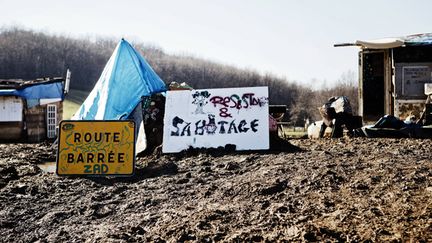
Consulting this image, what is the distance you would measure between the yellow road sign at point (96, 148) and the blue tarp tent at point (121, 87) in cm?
358

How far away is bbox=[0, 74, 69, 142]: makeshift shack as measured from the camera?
20.6 m

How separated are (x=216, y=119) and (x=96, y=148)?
2.56m

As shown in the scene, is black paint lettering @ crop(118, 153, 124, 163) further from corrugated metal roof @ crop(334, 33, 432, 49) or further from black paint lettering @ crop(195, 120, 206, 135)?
corrugated metal roof @ crop(334, 33, 432, 49)

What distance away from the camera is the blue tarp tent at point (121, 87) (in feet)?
39.3

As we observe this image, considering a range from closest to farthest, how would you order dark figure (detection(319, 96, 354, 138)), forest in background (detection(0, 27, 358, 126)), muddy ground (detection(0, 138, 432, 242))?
1. muddy ground (detection(0, 138, 432, 242))
2. dark figure (detection(319, 96, 354, 138))
3. forest in background (detection(0, 27, 358, 126))

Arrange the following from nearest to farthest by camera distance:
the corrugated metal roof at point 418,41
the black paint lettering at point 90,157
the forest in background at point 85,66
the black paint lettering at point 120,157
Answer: the black paint lettering at point 120,157 → the black paint lettering at point 90,157 → the corrugated metal roof at point 418,41 → the forest in background at point 85,66

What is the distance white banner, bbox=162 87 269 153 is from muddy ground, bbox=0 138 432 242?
1.00m

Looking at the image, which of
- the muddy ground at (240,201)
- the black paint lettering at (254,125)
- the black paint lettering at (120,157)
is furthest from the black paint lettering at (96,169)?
the black paint lettering at (254,125)

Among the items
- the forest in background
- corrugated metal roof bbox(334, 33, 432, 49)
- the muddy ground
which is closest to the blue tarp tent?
the muddy ground

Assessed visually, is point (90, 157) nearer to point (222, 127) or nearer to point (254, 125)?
point (222, 127)

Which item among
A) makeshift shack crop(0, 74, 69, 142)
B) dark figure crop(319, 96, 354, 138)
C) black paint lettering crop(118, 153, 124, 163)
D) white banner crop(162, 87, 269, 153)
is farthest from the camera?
makeshift shack crop(0, 74, 69, 142)

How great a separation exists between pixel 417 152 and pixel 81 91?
257 feet

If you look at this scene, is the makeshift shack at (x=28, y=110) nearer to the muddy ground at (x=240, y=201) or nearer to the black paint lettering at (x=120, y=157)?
the muddy ground at (x=240, y=201)

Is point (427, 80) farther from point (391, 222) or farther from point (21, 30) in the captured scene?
point (21, 30)
